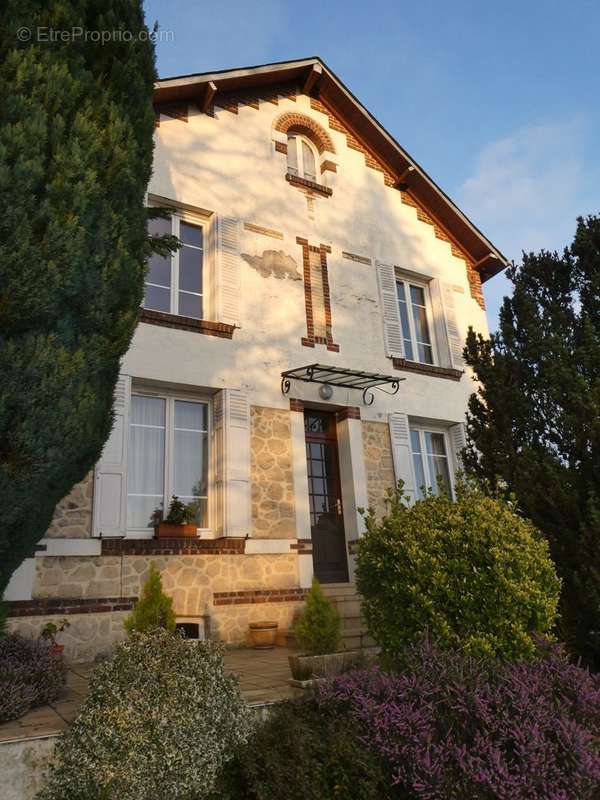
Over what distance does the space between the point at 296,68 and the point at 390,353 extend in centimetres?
524

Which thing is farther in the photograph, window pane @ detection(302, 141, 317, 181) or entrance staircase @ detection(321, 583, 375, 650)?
→ window pane @ detection(302, 141, 317, 181)

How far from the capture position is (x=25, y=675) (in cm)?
448

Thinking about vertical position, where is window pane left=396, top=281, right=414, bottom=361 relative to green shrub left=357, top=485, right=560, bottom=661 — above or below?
above

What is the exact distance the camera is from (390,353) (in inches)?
409

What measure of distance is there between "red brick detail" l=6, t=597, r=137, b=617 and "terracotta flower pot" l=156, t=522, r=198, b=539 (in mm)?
835

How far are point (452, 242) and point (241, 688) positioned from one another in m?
10.1

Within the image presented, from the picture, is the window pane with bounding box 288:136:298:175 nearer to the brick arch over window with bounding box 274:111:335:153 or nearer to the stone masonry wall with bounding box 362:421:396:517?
the brick arch over window with bounding box 274:111:335:153

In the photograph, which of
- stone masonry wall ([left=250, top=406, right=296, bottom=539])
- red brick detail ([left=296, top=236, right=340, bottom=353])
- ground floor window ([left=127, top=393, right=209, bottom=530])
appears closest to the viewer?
ground floor window ([left=127, top=393, right=209, bottom=530])

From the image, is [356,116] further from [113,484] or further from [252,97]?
[113,484]

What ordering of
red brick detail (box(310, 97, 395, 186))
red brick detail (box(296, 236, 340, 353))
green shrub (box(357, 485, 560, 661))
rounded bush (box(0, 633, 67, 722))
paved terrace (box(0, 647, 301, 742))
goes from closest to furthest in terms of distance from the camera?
paved terrace (box(0, 647, 301, 742))
rounded bush (box(0, 633, 67, 722))
green shrub (box(357, 485, 560, 661))
red brick detail (box(296, 236, 340, 353))
red brick detail (box(310, 97, 395, 186))

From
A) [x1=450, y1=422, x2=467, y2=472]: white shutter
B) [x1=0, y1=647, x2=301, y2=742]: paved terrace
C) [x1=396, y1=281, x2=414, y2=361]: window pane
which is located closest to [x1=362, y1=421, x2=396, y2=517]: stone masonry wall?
[x1=450, y1=422, x2=467, y2=472]: white shutter

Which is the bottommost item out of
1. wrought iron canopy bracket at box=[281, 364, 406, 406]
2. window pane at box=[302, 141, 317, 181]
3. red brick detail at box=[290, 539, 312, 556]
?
red brick detail at box=[290, 539, 312, 556]

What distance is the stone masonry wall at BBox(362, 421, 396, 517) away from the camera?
31.0 ft

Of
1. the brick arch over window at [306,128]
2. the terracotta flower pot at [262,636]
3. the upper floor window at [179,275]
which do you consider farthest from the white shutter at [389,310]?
the terracotta flower pot at [262,636]
